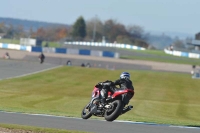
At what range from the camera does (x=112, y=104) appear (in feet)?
53.2

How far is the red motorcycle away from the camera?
630 inches

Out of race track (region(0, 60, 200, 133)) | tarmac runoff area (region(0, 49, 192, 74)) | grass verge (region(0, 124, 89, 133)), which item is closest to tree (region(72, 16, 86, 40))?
tarmac runoff area (region(0, 49, 192, 74))

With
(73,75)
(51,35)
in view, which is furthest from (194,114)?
(51,35)

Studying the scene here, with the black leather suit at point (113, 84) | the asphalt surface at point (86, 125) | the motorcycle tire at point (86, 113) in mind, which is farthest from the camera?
the motorcycle tire at point (86, 113)

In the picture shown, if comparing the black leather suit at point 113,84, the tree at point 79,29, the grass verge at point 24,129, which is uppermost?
the black leather suit at point 113,84

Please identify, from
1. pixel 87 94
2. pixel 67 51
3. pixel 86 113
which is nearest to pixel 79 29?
pixel 67 51

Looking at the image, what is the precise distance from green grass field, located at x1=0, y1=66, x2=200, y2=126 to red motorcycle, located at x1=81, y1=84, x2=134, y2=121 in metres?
4.90

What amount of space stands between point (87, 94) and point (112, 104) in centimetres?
2506

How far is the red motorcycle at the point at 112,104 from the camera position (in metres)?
16.0

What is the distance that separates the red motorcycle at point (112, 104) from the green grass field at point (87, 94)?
4902 mm

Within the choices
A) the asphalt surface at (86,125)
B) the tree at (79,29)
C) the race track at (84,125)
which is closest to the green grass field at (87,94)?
the race track at (84,125)

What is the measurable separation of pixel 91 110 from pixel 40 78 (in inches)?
1385

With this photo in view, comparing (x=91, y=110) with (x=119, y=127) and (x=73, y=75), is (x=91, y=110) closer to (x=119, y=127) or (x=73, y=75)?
(x=119, y=127)

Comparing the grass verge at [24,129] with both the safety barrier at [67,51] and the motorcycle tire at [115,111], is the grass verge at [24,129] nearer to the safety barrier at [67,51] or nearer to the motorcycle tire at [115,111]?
the motorcycle tire at [115,111]
